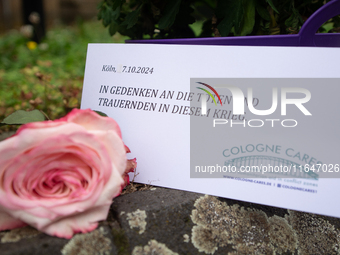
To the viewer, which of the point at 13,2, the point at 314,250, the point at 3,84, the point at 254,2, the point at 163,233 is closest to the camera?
the point at 163,233

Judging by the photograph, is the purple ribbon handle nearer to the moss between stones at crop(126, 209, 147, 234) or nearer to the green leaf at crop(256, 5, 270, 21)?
the green leaf at crop(256, 5, 270, 21)

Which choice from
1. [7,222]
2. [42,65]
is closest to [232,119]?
[7,222]

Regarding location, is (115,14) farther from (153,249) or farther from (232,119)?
(153,249)

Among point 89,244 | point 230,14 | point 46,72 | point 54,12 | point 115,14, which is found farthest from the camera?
point 54,12

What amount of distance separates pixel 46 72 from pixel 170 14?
191cm

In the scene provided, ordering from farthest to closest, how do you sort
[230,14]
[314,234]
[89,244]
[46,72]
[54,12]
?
[54,12], [46,72], [230,14], [314,234], [89,244]

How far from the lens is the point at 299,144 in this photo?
827 millimetres

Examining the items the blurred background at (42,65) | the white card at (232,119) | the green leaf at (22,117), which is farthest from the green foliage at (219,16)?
the blurred background at (42,65)

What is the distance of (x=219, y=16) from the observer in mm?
1132

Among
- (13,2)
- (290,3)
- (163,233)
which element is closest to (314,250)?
(163,233)

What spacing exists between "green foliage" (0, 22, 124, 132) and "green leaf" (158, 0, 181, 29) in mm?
833

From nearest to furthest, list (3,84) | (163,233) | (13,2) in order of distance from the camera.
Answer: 1. (163,233)
2. (3,84)
3. (13,2)

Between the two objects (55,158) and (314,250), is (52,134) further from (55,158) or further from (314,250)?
(314,250)

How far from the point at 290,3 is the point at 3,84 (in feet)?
7.54
